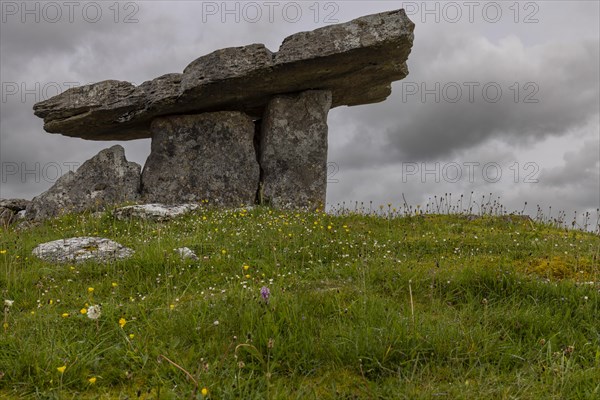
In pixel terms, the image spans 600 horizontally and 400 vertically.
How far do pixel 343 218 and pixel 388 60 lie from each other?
5.10m

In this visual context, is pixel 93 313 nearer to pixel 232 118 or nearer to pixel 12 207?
pixel 232 118

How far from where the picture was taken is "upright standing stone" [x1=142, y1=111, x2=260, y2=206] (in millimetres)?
16547

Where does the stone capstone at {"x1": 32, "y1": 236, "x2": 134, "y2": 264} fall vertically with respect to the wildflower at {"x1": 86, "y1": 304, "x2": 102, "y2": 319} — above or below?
above

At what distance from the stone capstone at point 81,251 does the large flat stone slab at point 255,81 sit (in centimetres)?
714

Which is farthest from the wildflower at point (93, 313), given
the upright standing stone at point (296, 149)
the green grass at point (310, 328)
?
the upright standing stone at point (296, 149)

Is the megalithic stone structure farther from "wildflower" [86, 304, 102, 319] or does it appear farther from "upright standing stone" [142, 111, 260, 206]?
"wildflower" [86, 304, 102, 319]

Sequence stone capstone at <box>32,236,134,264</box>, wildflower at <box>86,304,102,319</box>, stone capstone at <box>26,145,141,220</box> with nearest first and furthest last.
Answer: wildflower at <box>86,304,102,319</box>
stone capstone at <box>32,236,134,264</box>
stone capstone at <box>26,145,141,220</box>

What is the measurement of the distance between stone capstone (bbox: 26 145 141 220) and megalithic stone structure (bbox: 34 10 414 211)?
0.56 m

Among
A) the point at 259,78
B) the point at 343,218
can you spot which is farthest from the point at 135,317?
the point at 259,78

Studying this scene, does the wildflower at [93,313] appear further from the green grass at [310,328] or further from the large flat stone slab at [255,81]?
the large flat stone slab at [255,81]

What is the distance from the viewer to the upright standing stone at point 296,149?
16375 mm

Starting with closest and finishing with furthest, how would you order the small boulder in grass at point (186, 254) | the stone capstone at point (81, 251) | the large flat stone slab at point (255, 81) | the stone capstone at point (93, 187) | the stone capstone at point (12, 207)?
the small boulder in grass at point (186, 254) → the stone capstone at point (81, 251) → the large flat stone slab at point (255, 81) → the stone capstone at point (93, 187) → the stone capstone at point (12, 207)

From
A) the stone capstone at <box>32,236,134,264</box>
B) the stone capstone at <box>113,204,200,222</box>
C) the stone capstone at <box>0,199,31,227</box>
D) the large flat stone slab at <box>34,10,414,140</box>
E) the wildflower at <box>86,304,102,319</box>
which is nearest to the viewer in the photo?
the wildflower at <box>86,304,102,319</box>

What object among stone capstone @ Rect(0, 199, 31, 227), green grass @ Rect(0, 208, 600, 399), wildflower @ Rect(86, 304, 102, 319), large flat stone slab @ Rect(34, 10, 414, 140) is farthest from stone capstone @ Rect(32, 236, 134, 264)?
stone capstone @ Rect(0, 199, 31, 227)
